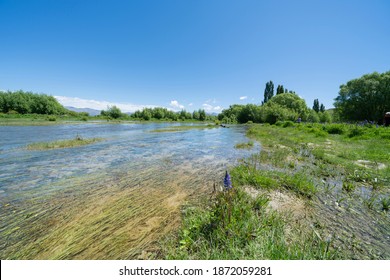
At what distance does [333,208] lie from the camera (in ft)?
12.4

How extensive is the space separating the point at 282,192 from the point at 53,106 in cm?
10489

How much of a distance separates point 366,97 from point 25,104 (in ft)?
423

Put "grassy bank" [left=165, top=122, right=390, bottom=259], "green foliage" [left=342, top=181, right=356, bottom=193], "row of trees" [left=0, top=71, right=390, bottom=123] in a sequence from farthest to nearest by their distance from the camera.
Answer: "row of trees" [left=0, top=71, right=390, bottom=123]
"green foliage" [left=342, top=181, right=356, bottom=193]
"grassy bank" [left=165, top=122, right=390, bottom=259]

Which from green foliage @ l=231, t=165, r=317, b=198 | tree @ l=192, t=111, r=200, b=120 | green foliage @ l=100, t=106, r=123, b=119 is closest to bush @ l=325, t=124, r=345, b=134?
green foliage @ l=231, t=165, r=317, b=198

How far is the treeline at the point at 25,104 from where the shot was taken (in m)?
63.8

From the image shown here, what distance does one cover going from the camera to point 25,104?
66.4 m

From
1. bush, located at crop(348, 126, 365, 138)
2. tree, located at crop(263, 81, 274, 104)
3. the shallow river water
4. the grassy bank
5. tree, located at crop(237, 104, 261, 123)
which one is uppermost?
tree, located at crop(263, 81, 274, 104)

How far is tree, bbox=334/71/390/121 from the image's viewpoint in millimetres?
40719

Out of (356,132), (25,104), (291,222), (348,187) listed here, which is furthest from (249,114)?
(25,104)

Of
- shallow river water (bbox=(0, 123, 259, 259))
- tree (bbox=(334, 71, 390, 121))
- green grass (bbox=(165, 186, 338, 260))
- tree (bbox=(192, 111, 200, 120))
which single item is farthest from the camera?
tree (bbox=(192, 111, 200, 120))

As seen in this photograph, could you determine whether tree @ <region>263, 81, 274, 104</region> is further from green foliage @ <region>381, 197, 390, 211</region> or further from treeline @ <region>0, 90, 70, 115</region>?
treeline @ <region>0, 90, 70, 115</region>

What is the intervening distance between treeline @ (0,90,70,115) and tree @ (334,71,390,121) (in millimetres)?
122140

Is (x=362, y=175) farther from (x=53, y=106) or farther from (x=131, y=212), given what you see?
(x=53, y=106)

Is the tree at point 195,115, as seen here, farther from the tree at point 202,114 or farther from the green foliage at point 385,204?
the green foliage at point 385,204
